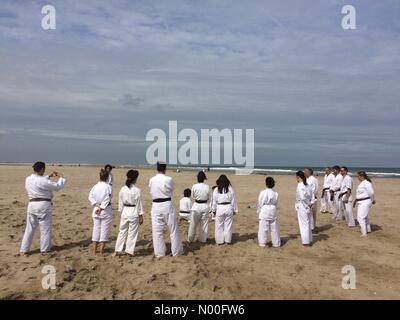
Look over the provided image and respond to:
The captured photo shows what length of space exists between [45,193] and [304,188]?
6.54m

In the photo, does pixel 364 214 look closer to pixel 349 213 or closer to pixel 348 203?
pixel 349 213

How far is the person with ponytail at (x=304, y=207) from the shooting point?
10.1m

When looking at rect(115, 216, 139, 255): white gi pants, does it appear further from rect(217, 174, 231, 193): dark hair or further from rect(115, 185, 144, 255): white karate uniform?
rect(217, 174, 231, 193): dark hair

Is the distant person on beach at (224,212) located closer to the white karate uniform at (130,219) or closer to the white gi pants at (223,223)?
Answer: the white gi pants at (223,223)

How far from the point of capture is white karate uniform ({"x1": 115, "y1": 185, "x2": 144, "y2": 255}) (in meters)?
8.73

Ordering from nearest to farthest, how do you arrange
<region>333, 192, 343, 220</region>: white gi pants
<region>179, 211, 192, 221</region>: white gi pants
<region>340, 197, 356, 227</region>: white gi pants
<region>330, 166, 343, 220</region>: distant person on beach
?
<region>179, 211, 192, 221</region>: white gi pants → <region>340, 197, 356, 227</region>: white gi pants → <region>333, 192, 343, 220</region>: white gi pants → <region>330, 166, 343, 220</region>: distant person on beach

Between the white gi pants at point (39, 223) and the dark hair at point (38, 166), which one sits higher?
the dark hair at point (38, 166)

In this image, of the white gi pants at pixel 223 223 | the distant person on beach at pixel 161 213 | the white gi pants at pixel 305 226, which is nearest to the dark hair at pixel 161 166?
the distant person on beach at pixel 161 213

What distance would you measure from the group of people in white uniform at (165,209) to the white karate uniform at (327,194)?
2150 mm

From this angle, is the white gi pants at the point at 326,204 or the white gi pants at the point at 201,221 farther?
the white gi pants at the point at 326,204

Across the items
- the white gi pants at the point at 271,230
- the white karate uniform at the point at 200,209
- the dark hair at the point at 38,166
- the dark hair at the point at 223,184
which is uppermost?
the dark hair at the point at 38,166

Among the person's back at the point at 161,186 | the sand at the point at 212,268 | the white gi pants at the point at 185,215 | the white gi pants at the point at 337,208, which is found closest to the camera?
the sand at the point at 212,268

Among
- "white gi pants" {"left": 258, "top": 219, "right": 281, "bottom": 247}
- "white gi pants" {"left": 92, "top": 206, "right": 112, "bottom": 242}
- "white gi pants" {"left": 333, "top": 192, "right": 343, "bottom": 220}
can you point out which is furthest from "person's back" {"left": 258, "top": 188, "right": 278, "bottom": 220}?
"white gi pants" {"left": 333, "top": 192, "right": 343, "bottom": 220}
